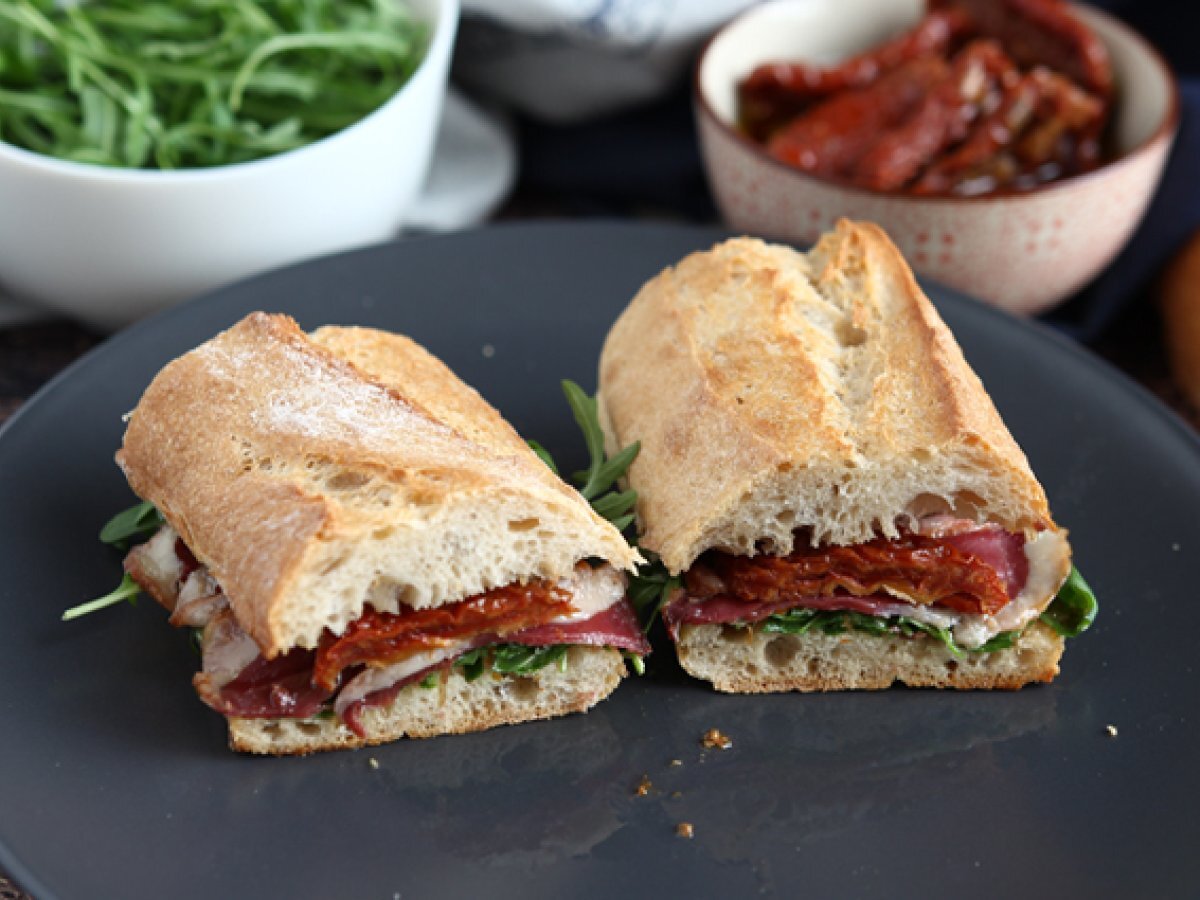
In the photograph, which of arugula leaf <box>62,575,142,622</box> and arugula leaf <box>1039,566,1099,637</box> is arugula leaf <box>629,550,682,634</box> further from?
arugula leaf <box>62,575,142,622</box>

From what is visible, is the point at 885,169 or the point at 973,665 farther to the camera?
the point at 885,169

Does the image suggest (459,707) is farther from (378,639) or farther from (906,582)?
(906,582)

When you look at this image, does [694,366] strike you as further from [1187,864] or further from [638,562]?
[1187,864]

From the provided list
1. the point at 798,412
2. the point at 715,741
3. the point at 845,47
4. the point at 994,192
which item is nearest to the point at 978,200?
the point at 994,192

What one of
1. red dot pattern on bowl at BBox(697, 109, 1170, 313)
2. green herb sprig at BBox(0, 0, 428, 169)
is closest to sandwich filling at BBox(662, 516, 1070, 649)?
red dot pattern on bowl at BBox(697, 109, 1170, 313)

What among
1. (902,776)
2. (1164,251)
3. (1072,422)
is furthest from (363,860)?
(1164,251)

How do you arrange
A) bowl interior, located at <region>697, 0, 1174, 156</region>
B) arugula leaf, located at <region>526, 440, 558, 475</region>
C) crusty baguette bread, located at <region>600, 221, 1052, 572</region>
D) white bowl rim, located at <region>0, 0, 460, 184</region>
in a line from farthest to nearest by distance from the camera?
1. bowl interior, located at <region>697, 0, 1174, 156</region>
2. white bowl rim, located at <region>0, 0, 460, 184</region>
3. arugula leaf, located at <region>526, 440, 558, 475</region>
4. crusty baguette bread, located at <region>600, 221, 1052, 572</region>
